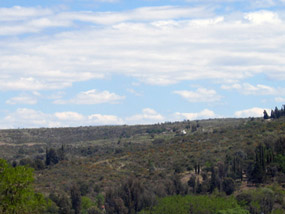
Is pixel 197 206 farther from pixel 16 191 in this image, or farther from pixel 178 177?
pixel 16 191

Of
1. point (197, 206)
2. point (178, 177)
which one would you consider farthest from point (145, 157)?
point (197, 206)

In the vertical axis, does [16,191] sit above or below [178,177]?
above

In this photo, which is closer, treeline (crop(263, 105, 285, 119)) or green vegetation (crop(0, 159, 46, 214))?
green vegetation (crop(0, 159, 46, 214))

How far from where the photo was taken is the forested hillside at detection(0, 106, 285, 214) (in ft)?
189

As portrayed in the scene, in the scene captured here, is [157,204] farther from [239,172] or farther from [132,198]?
[239,172]

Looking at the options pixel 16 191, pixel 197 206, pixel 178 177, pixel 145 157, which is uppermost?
pixel 16 191

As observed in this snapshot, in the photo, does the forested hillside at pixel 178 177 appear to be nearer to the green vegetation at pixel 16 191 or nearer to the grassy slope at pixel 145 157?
the grassy slope at pixel 145 157

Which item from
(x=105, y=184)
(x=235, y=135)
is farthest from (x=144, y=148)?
(x=105, y=184)

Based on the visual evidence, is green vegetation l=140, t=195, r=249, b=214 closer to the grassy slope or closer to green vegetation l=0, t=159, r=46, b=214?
the grassy slope

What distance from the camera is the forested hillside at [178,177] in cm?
5753

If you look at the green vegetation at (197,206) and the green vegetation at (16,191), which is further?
the green vegetation at (197,206)

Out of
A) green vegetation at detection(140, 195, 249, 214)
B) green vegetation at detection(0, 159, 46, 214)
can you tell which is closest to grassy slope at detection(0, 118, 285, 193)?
green vegetation at detection(140, 195, 249, 214)

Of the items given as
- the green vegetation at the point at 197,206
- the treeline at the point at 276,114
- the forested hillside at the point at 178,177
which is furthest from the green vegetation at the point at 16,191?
the treeline at the point at 276,114

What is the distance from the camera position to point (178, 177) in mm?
69750
